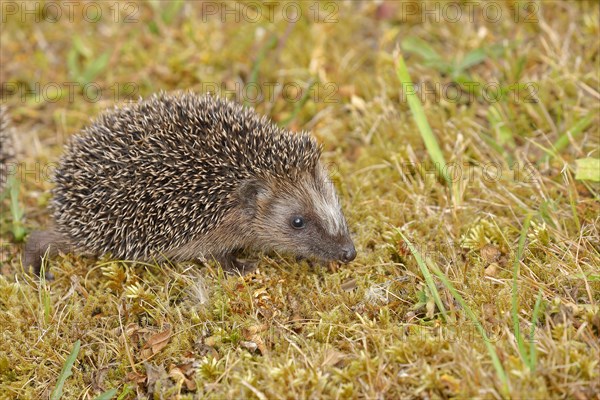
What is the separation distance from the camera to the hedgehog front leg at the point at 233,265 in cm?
653

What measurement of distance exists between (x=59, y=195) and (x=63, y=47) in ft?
12.5

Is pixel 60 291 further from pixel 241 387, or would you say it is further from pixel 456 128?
pixel 456 128

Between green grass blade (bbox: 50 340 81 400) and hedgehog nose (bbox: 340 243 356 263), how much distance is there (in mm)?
2540

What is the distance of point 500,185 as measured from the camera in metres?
6.78

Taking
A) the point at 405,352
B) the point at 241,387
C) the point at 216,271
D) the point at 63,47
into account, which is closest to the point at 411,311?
the point at 405,352

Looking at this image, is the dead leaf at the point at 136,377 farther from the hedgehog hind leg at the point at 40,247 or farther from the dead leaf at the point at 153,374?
the hedgehog hind leg at the point at 40,247

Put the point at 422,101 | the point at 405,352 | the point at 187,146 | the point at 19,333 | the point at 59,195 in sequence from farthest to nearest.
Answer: the point at 422,101
the point at 59,195
the point at 187,146
the point at 19,333
the point at 405,352

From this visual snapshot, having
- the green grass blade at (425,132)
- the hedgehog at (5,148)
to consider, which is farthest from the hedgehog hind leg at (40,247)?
the green grass blade at (425,132)

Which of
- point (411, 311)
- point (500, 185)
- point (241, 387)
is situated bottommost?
point (241, 387)

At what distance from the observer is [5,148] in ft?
24.8

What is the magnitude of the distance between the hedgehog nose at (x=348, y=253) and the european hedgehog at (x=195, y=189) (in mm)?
10

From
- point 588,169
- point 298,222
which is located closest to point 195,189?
point 298,222

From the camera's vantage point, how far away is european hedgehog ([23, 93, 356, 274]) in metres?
6.27

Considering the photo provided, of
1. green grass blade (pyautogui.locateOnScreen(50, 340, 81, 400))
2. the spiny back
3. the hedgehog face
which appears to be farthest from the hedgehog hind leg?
the hedgehog face
